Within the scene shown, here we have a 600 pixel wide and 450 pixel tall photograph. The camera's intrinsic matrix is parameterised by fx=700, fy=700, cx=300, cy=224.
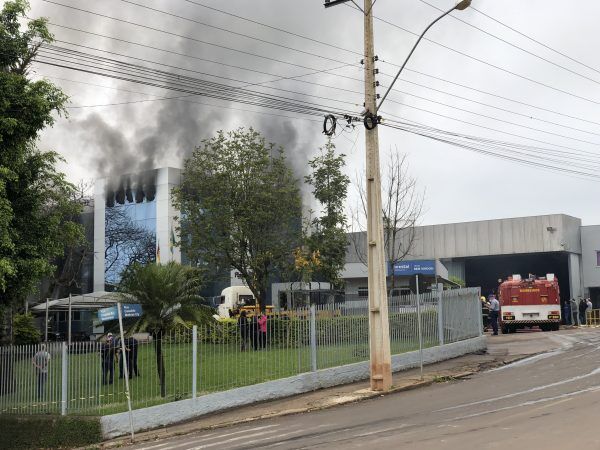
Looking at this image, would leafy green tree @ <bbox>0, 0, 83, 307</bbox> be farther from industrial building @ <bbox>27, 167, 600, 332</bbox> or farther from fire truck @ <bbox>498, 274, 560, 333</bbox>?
fire truck @ <bbox>498, 274, 560, 333</bbox>

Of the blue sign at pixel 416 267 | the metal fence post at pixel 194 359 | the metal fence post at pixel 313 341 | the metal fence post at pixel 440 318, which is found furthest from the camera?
the blue sign at pixel 416 267

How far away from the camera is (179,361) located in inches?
567

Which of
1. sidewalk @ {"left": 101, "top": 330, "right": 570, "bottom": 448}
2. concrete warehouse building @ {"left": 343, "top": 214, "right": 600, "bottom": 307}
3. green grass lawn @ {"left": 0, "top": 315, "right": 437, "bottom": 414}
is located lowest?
sidewalk @ {"left": 101, "top": 330, "right": 570, "bottom": 448}

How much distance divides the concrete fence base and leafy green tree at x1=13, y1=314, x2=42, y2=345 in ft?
45.1

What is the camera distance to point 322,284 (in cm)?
3700

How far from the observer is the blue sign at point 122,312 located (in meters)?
12.9

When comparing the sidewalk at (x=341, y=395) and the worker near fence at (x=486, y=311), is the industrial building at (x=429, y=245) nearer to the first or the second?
the worker near fence at (x=486, y=311)

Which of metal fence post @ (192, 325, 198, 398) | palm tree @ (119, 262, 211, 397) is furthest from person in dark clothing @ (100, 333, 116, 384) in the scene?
metal fence post @ (192, 325, 198, 398)

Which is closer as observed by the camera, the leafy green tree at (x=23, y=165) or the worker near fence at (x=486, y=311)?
the leafy green tree at (x=23, y=165)

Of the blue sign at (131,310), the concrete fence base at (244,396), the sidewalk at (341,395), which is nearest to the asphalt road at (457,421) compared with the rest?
the sidewalk at (341,395)

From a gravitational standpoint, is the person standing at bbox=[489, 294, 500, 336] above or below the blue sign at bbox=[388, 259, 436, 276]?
below

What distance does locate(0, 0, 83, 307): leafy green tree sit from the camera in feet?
42.6

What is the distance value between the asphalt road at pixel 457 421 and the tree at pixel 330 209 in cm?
1837

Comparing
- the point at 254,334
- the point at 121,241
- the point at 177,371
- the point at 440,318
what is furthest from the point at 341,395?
the point at 121,241
